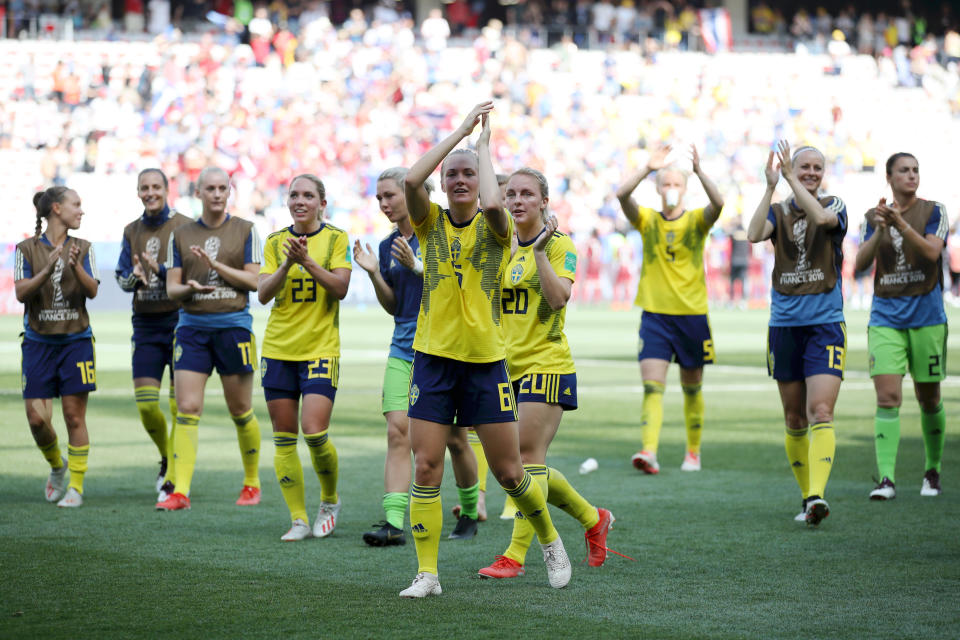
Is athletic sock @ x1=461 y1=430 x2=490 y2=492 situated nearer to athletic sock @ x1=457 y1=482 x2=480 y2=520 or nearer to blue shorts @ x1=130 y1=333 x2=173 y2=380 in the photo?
athletic sock @ x1=457 y1=482 x2=480 y2=520

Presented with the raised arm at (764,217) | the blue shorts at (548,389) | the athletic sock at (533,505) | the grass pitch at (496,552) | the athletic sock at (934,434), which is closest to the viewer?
the grass pitch at (496,552)

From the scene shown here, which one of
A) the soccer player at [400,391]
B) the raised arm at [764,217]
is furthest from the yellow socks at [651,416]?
the soccer player at [400,391]

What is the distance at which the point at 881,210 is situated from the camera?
853cm

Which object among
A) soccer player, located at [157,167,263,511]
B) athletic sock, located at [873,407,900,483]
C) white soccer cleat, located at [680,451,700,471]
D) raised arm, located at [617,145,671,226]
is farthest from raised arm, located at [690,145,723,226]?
soccer player, located at [157,167,263,511]

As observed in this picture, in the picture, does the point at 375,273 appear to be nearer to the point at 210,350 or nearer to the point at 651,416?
Answer: the point at 210,350

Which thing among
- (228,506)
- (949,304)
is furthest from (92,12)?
(228,506)

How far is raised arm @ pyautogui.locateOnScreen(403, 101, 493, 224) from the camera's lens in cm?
578

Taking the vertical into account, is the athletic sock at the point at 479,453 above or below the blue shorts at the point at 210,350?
below

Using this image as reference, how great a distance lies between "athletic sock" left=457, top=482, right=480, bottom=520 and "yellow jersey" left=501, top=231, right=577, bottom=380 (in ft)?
3.98

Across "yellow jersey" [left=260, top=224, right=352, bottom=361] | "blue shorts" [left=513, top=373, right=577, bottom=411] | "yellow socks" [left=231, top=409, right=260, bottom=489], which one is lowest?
"yellow socks" [left=231, top=409, right=260, bottom=489]

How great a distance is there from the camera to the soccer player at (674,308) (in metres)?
10.8

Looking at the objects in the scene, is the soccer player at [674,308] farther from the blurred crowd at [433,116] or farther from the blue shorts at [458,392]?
the blurred crowd at [433,116]

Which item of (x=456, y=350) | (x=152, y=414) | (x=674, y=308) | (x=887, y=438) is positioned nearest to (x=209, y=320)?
(x=152, y=414)

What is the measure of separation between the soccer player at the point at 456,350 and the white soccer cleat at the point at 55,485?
3911mm
